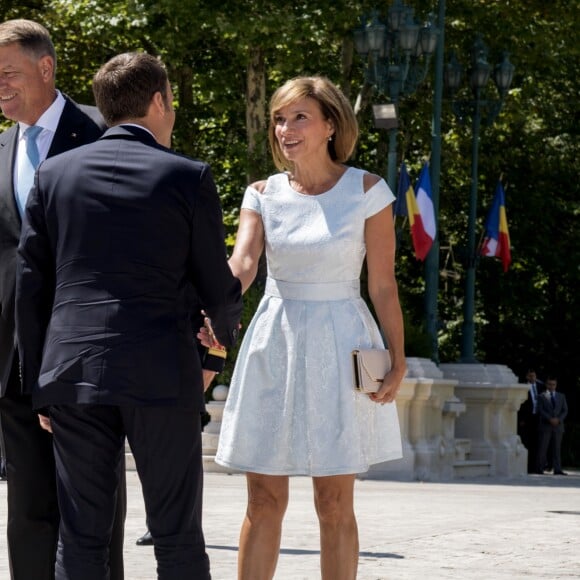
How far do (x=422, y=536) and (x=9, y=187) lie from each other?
5.31 m

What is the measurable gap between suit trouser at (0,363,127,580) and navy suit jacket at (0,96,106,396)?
9 cm

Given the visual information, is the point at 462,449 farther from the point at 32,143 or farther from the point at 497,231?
the point at 32,143

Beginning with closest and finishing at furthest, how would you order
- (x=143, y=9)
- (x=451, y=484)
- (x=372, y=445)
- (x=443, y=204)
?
1. (x=372, y=445)
2. (x=451, y=484)
3. (x=143, y=9)
4. (x=443, y=204)

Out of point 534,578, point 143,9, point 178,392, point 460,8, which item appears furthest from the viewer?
point 460,8

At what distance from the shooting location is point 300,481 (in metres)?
18.0

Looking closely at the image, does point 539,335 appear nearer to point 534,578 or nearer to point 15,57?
point 534,578

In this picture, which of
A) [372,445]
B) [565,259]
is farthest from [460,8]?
[372,445]

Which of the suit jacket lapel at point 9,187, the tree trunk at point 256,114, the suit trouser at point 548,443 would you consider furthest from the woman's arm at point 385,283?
the suit trouser at point 548,443

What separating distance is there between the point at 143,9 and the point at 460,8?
6860 millimetres

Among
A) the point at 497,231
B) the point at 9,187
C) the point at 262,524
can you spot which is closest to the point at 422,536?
the point at 262,524

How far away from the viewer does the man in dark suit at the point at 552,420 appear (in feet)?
99.5

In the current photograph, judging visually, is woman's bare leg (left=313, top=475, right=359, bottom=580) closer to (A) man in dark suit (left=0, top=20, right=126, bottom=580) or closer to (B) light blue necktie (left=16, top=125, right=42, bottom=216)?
(A) man in dark suit (left=0, top=20, right=126, bottom=580)

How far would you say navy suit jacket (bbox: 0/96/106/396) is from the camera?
500cm

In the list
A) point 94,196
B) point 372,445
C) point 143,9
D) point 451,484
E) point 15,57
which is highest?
point 143,9
